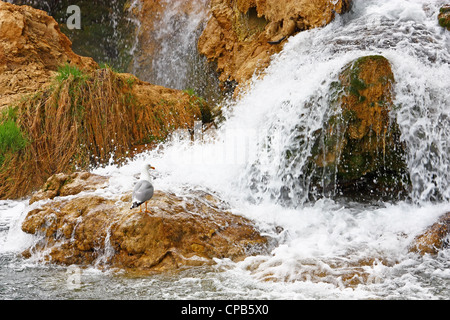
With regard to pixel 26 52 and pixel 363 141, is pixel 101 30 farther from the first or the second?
pixel 363 141

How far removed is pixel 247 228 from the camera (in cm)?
427

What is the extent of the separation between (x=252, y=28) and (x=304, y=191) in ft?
12.9

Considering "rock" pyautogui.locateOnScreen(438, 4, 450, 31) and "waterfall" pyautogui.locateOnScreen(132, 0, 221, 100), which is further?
"waterfall" pyautogui.locateOnScreen(132, 0, 221, 100)

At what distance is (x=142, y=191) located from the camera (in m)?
3.70

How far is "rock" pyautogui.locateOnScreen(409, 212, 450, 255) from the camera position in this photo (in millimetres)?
3820

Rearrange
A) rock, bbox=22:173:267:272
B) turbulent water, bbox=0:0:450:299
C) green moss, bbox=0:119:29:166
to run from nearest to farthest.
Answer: turbulent water, bbox=0:0:450:299 < rock, bbox=22:173:267:272 < green moss, bbox=0:119:29:166

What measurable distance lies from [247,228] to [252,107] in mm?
2271

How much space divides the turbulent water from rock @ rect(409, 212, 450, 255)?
0.09 m

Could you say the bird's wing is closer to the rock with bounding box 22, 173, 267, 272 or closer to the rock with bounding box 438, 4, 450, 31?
the rock with bounding box 22, 173, 267, 272

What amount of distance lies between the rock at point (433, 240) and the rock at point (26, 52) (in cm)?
555

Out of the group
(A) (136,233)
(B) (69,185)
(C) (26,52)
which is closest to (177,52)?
(C) (26,52)

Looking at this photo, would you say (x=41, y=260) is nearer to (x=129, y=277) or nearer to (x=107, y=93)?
(x=129, y=277)

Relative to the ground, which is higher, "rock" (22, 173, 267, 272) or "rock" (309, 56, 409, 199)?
"rock" (309, 56, 409, 199)

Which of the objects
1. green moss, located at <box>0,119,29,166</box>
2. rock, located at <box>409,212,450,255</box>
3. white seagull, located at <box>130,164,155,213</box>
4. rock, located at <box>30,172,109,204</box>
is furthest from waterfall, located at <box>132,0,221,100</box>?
rock, located at <box>409,212,450,255</box>
